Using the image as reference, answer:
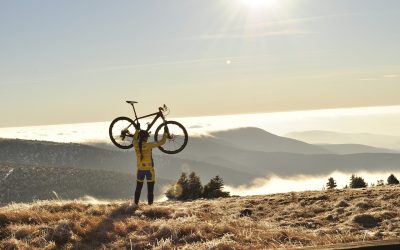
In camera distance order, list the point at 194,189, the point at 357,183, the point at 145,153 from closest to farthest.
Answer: the point at 145,153 → the point at 357,183 → the point at 194,189

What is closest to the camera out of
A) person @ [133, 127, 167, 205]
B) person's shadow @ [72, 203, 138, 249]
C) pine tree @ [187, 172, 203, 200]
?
person's shadow @ [72, 203, 138, 249]

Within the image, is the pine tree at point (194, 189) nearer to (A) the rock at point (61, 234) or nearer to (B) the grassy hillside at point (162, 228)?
(B) the grassy hillside at point (162, 228)

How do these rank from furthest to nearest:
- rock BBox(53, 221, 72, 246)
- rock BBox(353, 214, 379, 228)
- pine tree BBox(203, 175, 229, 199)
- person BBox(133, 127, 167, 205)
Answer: pine tree BBox(203, 175, 229, 199), person BBox(133, 127, 167, 205), rock BBox(353, 214, 379, 228), rock BBox(53, 221, 72, 246)

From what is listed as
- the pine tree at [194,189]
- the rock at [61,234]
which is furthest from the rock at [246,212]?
the pine tree at [194,189]

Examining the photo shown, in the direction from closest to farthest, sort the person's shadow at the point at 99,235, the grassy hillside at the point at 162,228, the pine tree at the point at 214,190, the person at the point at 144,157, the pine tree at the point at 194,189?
the grassy hillside at the point at 162,228, the person's shadow at the point at 99,235, the person at the point at 144,157, the pine tree at the point at 214,190, the pine tree at the point at 194,189

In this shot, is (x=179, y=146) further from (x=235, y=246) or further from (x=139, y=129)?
(x=235, y=246)

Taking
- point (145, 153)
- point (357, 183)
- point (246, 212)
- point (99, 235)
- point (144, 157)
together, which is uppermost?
point (145, 153)

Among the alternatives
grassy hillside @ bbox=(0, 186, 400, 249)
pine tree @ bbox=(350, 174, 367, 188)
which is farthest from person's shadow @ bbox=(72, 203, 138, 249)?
pine tree @ bbox=(350, 174, 367, 188)

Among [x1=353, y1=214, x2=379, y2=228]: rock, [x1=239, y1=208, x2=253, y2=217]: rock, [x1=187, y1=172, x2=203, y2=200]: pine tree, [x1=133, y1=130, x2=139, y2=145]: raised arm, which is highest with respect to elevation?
[x1=133, y1=130, x2=139, y2=145]: raised arm

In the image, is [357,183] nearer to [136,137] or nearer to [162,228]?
[136,137]

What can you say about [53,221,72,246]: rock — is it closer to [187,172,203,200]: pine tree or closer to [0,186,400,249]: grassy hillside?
[0,186,400,249]: grassy hillside

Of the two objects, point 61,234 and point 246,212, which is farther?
point 246,212

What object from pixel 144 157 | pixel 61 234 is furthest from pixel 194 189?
pixel 61 234

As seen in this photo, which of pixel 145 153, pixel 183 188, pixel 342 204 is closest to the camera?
pixel 342 204
